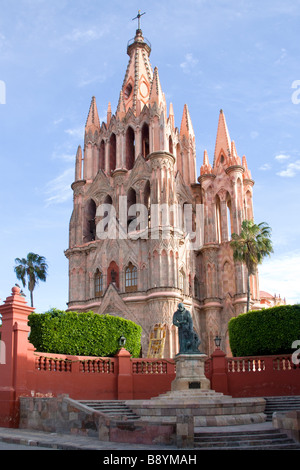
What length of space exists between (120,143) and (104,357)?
1006 inches

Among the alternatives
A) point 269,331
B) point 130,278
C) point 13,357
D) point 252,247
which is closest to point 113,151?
point 130,278

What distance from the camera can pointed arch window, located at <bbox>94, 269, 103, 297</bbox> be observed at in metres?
40.6

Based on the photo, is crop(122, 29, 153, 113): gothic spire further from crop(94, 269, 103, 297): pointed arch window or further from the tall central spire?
crop(94, 269, 103, 297): pointed arch window

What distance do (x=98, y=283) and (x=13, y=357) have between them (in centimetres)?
2394

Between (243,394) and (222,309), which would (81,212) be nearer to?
(222,309)

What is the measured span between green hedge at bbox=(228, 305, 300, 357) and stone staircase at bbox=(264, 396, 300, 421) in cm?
435

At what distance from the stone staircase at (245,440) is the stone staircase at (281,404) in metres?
5.10

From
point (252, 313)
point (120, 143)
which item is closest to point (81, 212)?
point (120, 143)

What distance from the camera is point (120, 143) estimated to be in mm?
44562

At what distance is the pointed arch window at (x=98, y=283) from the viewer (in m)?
40.6

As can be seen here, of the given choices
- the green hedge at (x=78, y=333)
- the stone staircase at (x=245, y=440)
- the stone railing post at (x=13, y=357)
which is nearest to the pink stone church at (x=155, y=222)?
the green hedge at (x=78, y=333)

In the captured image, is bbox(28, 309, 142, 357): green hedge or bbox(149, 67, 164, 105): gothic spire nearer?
bbox(28, 309, 142, 357): green hedge

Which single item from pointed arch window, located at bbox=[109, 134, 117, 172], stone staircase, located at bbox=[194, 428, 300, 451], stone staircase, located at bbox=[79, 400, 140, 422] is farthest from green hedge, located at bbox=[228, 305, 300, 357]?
pointed arch window, located at bbox=[109, 134, 117, 172]

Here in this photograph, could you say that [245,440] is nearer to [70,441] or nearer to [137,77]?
[70,441]
